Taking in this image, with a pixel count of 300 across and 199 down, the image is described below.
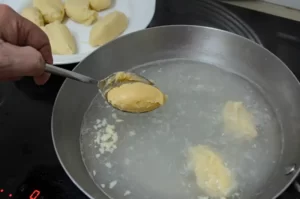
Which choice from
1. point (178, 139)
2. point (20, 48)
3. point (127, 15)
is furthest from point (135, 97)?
point (127, 15)

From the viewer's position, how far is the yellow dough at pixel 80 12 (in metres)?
1.04

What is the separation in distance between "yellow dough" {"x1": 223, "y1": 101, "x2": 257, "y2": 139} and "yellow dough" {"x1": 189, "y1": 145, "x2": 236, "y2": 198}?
67 millimetres

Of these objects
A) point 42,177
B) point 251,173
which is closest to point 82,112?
point 42,177

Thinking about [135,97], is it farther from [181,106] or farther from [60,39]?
[60,39]

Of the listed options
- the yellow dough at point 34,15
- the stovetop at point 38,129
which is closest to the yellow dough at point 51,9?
the yellow dough at point 34,15

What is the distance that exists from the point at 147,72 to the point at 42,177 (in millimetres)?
304

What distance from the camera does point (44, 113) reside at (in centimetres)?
87

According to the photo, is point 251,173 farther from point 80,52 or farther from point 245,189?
point 80,52

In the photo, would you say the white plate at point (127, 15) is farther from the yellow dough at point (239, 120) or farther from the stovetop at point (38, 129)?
the yellow dough at point (239, 120)

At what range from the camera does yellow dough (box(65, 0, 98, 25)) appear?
1.04 metres

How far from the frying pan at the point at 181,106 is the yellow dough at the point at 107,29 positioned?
0.07 metres

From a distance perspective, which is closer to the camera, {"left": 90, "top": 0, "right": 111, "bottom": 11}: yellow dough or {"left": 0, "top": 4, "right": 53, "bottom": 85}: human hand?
{"left": 0, "top": 4, "right": 53, "bottom": 85}: human hand

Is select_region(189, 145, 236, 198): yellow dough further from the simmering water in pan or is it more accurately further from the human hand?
the human hand

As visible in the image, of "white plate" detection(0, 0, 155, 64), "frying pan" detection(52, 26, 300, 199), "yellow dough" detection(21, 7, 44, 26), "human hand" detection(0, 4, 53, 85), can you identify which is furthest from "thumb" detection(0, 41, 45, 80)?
"yellow dough" detection(21, 7, 44, 26)
